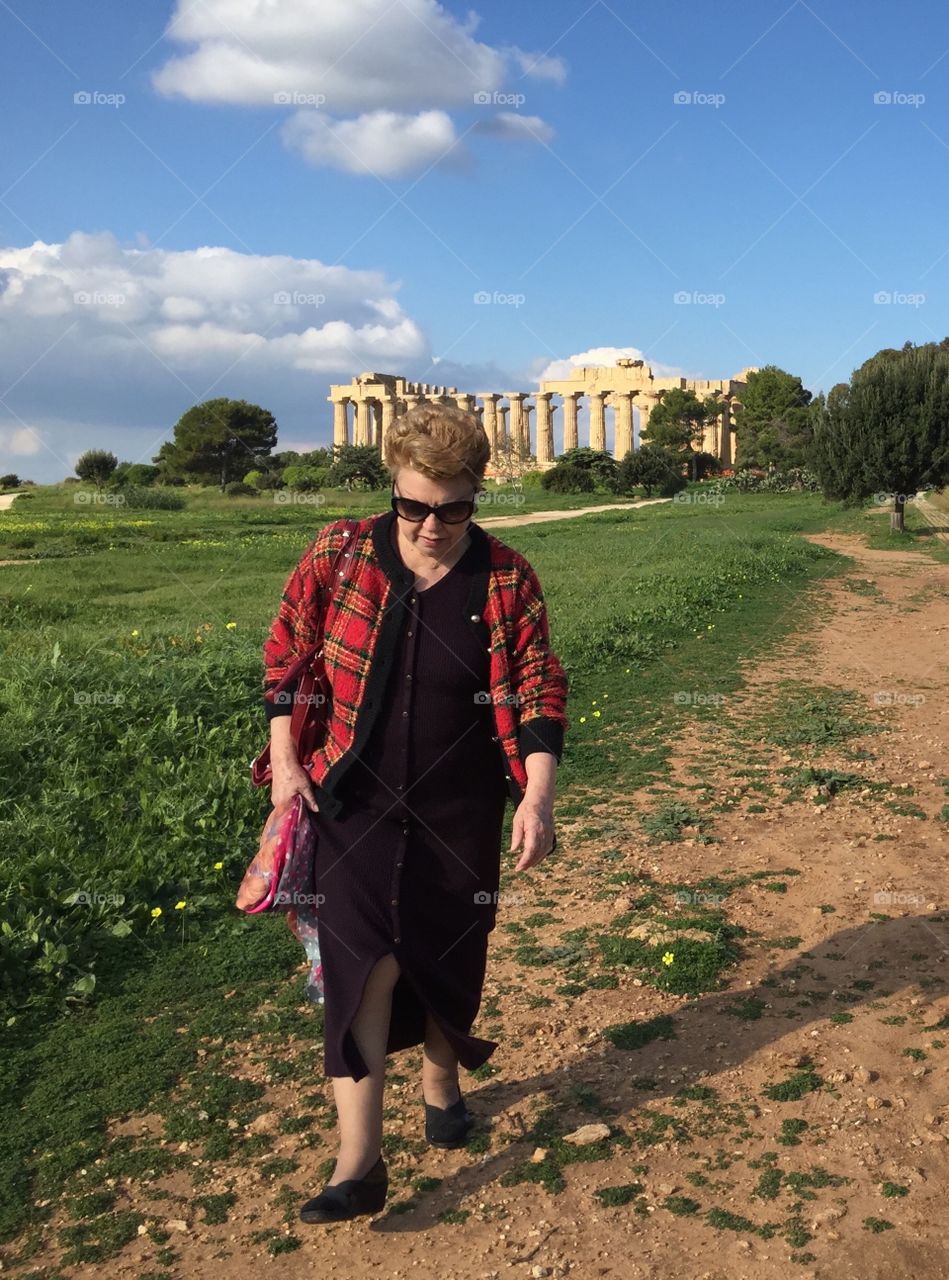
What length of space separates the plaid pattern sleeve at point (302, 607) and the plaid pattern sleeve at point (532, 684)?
55 cm

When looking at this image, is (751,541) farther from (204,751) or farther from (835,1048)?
(835,1048)

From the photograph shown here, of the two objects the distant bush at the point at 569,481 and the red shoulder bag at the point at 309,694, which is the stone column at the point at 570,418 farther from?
the red shoulder bag at the point at 309,694

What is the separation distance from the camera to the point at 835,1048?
3.79m

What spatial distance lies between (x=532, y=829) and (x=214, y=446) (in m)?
65.0

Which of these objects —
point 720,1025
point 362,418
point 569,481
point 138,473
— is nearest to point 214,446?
point 138,473

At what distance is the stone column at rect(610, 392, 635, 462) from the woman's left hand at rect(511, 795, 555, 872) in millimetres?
73335

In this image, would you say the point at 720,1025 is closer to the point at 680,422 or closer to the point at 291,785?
the point at 291,785

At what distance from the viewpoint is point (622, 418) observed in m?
76.9

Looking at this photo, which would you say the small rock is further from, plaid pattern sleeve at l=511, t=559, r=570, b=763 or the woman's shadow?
plaid pattern sleeve at l=511, t=559, r=570, b=763

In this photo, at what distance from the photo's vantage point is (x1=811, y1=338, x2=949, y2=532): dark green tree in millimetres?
26500

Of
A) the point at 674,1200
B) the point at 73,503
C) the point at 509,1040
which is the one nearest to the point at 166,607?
the point at 509,1040

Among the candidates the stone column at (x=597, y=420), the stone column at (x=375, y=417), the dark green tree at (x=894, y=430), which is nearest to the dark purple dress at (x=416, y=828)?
the dark green tree at (x=894, y=430)

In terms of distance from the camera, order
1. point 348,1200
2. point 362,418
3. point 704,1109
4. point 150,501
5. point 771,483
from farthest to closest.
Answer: point 362,418 < point 771,483 < point 150,501 < point 704,1109 < point 348,1200

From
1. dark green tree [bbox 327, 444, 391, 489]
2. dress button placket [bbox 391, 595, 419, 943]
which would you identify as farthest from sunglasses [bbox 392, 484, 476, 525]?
dark green tree [bbox 327, 444, 391, 489]
